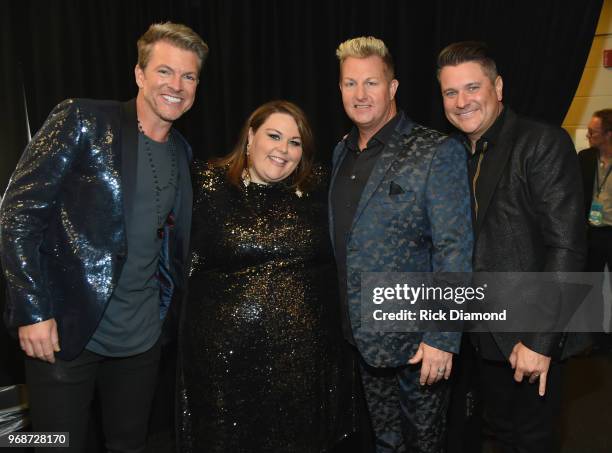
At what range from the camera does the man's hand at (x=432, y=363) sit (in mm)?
1835

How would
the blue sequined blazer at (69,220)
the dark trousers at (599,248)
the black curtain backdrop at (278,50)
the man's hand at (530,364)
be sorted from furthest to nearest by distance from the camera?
1. the dark trousers at (599,248)
2. the black curtain backdrop at (278,50)
3. the man's hand at (530,364)
4. the blue sequined blazer at (69,220)

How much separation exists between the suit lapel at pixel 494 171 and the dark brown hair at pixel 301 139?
0.64 m

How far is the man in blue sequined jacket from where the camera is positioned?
64.7 inches

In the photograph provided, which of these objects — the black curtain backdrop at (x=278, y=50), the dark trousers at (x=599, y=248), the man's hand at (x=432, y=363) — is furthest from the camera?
the dark trousers at (x=599, y=248)

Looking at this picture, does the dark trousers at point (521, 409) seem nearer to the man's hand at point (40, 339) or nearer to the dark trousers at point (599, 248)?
the man's hand at point (40, 339)

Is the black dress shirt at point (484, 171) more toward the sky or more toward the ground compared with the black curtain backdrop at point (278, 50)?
more toward the ground

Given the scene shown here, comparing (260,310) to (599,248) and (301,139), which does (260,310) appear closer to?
(301,139)

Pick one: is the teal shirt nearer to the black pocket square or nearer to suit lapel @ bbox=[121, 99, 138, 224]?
suit lapel @ bbox=[121, 99, 138, 224]

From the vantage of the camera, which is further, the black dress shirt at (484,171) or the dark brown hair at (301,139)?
the dark brown hair at (301,139)

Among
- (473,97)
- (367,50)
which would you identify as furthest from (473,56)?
(367,50)

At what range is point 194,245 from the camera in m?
2.02

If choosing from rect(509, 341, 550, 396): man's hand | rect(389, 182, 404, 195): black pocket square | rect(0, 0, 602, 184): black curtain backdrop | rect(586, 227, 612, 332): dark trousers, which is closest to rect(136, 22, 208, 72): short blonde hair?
rect(389, 182, 404, 195): black pocket square

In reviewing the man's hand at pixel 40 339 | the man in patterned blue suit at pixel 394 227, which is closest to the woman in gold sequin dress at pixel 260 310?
the man in patterned blue suit at pixel 394 227

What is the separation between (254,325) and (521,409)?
3.10 ft
